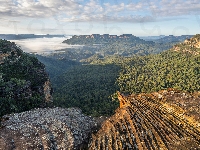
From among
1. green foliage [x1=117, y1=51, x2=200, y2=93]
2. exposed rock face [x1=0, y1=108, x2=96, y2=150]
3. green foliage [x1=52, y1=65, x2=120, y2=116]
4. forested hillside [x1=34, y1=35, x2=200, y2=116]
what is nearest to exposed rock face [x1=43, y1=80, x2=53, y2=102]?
exposed rock face [x1=0, y1=108, x2=96, y2=150]

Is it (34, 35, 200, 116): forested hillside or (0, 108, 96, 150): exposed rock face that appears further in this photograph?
(34, 35, 200, 116): forested hillside

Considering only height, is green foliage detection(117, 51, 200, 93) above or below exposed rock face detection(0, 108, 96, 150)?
below

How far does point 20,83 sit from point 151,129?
23.1m

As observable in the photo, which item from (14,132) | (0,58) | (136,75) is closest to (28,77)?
(0,58)

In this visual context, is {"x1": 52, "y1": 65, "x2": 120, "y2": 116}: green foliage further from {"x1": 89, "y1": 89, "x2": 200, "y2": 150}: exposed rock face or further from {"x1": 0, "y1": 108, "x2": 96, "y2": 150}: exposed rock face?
{"x1": 89, "y1": 89, "x2": 200, "y2": 150}: exposed rock face

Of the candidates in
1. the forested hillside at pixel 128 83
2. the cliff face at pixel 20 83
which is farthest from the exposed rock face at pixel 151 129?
the forested hillside at pixel 128 83

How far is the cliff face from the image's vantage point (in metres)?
32.0

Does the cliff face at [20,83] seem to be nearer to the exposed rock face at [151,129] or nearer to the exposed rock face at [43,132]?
the exposed rock face at [43,132]

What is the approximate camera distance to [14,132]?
22.2 m

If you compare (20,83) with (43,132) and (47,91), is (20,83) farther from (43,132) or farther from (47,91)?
(43,132)

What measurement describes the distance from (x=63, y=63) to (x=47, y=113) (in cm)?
17343

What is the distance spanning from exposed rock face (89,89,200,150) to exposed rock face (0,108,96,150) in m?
2.39

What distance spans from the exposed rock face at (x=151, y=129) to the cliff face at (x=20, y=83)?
15.8 meters

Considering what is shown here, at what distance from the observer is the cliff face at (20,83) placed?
32.0 m
